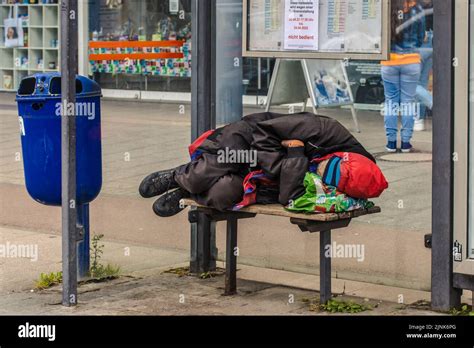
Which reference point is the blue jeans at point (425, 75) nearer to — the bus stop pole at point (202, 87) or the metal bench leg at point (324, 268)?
the metal bench leg at point (324, 268)

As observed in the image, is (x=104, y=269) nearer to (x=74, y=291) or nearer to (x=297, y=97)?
(x=74, y=291)

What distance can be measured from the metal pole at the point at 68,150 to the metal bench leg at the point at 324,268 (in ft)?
5.01

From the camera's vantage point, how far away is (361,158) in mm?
6289

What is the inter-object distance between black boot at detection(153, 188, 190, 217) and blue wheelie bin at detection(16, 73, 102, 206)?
595 millimetres

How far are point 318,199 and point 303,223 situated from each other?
17 centimetres

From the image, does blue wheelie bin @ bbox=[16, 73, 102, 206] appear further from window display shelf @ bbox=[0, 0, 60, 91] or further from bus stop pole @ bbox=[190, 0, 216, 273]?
window display shelf @ bbox=[0, 0, 60, 91]

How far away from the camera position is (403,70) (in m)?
7.23

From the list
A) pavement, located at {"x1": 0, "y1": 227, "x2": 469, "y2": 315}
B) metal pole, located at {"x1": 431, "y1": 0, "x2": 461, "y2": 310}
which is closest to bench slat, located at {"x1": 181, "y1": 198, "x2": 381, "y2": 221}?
metal pole, located at {"x1": 431, "y1": 0, "x2": 461, "y2": 310}

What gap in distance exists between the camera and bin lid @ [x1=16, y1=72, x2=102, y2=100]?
698 cm

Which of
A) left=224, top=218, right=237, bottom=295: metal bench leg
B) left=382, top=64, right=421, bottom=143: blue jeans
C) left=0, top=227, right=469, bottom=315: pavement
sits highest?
left=382, top=64, right=421, bottom=143: blue jeans

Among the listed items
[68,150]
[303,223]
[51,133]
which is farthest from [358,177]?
[51,133]

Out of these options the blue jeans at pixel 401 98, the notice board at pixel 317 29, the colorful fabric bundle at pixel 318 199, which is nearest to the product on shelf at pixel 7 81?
the notice board at pixel 317 29

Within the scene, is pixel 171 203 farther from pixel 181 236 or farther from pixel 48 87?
pixel 181 236

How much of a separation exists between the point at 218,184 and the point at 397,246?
159cm
